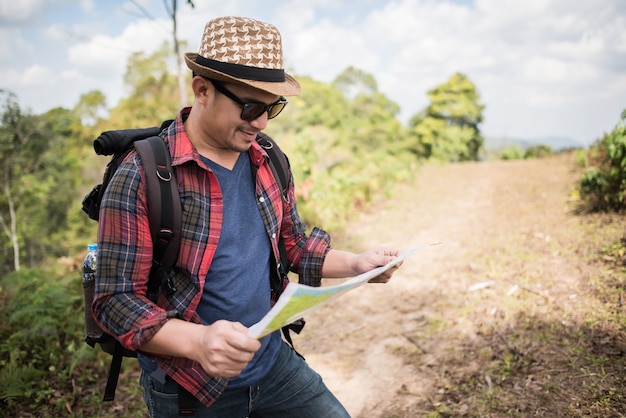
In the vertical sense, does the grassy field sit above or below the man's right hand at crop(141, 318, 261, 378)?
below

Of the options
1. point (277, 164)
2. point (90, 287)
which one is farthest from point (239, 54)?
point (90, 287)

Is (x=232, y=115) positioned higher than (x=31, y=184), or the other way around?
(x=232, y=115)

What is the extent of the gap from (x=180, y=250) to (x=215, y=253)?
0.43 feet

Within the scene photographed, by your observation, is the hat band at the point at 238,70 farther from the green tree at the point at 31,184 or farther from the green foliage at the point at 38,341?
the green tree at the point at 31,184

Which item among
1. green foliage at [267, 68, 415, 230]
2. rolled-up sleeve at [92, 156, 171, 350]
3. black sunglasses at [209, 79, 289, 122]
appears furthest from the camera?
green foliage at [267, 68, 415, 230]

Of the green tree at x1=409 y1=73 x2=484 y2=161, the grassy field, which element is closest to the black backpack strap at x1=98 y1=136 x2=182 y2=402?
the grassy field

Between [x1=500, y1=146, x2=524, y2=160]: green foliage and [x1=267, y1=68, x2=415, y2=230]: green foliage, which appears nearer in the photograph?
[x1=267, y1=68, x2=415, y2=230]: green foliage

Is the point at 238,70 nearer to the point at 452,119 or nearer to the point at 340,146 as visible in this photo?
the point at 340,146

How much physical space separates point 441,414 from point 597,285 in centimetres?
233

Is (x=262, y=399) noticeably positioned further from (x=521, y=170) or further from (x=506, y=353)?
(x=521, y=170)

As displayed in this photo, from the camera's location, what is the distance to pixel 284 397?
1828 millimetres

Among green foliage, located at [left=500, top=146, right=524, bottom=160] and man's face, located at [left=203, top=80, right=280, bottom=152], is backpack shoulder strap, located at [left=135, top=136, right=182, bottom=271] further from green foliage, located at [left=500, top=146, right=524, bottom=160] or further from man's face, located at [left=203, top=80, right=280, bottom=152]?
green foliage, located at [left=500, top=146, right=524, bottom=160]

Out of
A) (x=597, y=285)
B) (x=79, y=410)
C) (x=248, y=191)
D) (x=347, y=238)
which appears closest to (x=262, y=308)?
(x=248, y=191)

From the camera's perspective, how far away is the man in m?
1.35
